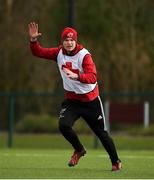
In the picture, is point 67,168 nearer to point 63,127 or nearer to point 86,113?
point 63,127

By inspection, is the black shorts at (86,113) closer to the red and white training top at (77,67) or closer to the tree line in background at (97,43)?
the red and white training top at (77,67)

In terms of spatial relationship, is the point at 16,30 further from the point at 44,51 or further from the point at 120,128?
the point at 44,51

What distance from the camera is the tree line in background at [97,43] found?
34938 mm

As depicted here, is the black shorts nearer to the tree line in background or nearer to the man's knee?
the man's knee

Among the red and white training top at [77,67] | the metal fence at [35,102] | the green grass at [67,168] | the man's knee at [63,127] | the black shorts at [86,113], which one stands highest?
the red and white training top at [77,67]

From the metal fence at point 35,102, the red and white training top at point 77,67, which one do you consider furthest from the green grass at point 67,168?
the metal fence at point 35,102

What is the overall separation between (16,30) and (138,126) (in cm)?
1160


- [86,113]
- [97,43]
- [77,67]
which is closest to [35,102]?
[97,43]

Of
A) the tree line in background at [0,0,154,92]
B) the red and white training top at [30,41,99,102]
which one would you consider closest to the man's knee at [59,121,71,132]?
the red and white training top at [30,41,99,102]

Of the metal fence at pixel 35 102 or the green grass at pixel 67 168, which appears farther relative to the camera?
the metal fence at pixel 35 102

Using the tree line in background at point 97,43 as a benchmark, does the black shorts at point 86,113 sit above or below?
above

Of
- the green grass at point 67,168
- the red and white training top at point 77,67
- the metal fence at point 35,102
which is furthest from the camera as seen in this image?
the metal fence at point 35,102

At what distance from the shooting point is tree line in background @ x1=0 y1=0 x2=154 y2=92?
115ft

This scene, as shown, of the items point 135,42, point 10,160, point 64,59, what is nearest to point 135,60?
point 135,42
